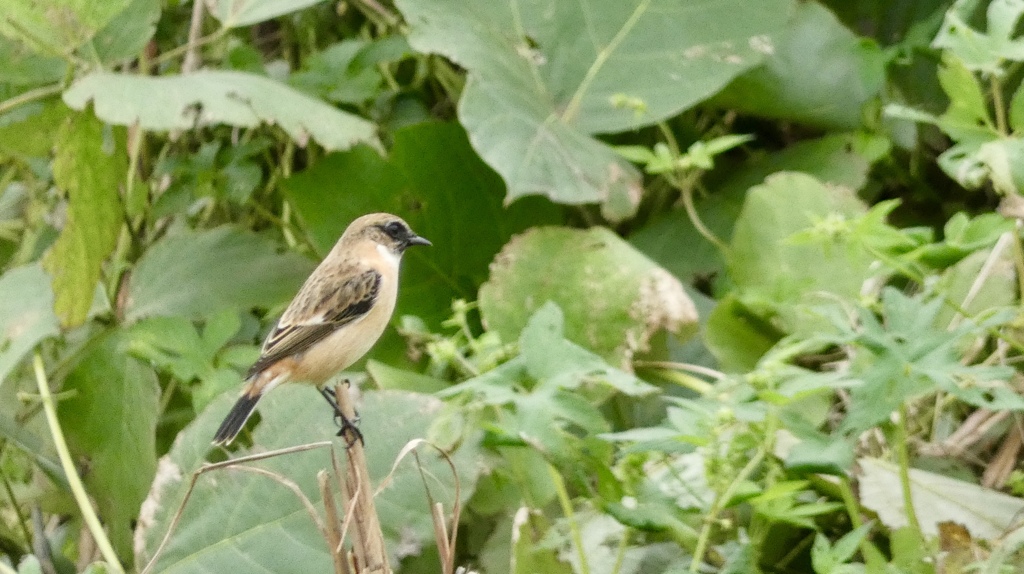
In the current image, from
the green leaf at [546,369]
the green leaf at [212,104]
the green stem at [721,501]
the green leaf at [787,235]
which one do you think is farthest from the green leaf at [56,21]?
the green stem at [721,501]

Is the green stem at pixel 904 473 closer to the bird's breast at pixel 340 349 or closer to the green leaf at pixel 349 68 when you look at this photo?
the bird's breast at pixel 340 349

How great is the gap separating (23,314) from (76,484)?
319 millimetres

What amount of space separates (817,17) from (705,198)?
17.0 inches

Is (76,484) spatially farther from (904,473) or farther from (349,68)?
(904,473)

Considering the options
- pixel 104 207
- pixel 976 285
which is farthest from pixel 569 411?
pixel 104 207

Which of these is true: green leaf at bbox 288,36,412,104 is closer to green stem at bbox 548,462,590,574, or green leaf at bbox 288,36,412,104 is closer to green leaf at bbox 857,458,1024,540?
green stem at bbox 548,462,590,574

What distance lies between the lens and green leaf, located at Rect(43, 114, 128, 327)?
1.83m

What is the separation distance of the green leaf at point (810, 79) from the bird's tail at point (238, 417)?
1.22 m

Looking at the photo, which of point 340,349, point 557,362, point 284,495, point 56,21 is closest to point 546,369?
point 557,362

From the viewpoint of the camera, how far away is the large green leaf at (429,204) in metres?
2.17

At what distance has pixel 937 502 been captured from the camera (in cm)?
143

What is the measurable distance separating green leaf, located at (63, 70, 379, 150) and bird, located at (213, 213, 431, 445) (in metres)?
0.30

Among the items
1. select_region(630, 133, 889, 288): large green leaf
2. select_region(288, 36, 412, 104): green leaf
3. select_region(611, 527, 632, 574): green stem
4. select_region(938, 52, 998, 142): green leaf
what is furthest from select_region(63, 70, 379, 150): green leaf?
select_region(938, 52, 998, 142): green leaf

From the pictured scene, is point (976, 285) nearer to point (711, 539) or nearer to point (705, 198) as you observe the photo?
point (711, 539)
